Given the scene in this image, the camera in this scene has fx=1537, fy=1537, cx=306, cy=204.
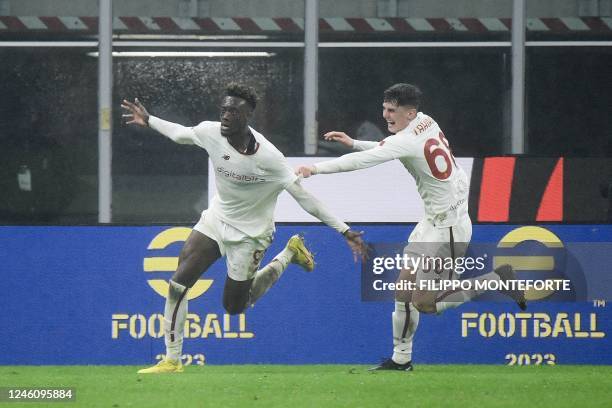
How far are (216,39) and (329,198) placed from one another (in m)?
1.66

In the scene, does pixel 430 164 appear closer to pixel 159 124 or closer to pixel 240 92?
pixel 240 92

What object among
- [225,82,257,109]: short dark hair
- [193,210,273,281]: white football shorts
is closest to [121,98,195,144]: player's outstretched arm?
[225,82,257,109]: short dark hair

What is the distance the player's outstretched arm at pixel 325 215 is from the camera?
Answer: 11031 mm

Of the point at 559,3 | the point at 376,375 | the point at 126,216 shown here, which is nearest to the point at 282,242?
the point at 126,216

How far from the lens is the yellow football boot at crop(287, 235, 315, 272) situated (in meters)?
12.1

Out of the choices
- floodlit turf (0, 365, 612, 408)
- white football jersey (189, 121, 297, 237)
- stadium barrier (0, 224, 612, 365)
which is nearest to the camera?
floodlit turf (0, 365, 612, 408)

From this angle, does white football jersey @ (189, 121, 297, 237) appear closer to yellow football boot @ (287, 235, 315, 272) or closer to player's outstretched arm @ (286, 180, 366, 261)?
player's outstretched arm @ (286, 180, 366, 261)

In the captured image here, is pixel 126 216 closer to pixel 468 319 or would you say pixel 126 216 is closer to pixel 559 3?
pixel 468 319

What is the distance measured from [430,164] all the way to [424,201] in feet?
1.19

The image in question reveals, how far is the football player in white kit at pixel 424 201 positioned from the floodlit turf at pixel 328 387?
42 centimetres

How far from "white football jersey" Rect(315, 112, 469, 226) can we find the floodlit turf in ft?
4.04

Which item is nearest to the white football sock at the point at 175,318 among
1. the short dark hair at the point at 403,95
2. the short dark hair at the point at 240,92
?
the short dark hair at the point at 240,92

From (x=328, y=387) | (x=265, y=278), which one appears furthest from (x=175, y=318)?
(x=328, y=387)

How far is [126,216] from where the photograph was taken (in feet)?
42.7
